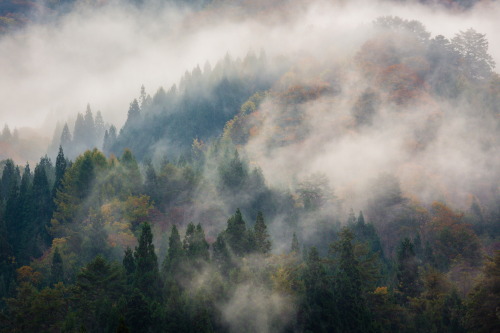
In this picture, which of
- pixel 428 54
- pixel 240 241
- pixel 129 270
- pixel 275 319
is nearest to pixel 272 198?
pixel 240 241

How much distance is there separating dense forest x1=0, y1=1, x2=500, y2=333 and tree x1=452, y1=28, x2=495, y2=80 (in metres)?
0.53

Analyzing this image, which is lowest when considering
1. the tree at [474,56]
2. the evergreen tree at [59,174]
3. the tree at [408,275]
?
the tree at [408,275]

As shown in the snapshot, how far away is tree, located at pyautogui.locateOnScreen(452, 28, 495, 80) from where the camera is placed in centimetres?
15600

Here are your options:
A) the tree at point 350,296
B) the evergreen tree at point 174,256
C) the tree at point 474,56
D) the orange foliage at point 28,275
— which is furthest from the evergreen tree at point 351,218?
the tree at point 474,56

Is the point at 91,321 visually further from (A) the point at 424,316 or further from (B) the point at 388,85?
(B) the point at 388,85

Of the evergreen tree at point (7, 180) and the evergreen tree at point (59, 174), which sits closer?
the evergreen tree at point (59, 174)

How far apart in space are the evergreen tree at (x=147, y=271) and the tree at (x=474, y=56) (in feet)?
419


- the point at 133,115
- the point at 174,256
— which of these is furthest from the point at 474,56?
the point at 174,256

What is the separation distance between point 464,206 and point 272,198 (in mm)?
42076

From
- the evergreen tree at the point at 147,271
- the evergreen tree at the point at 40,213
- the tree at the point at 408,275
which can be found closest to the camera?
the evergreen tree at the point at 147,271

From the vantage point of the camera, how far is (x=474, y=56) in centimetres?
16088

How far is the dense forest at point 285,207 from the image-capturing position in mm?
56656

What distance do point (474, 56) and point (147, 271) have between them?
14164 centimetres

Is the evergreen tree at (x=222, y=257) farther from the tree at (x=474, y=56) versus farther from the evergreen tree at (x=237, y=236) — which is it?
the tree at (x=474, y=56)
